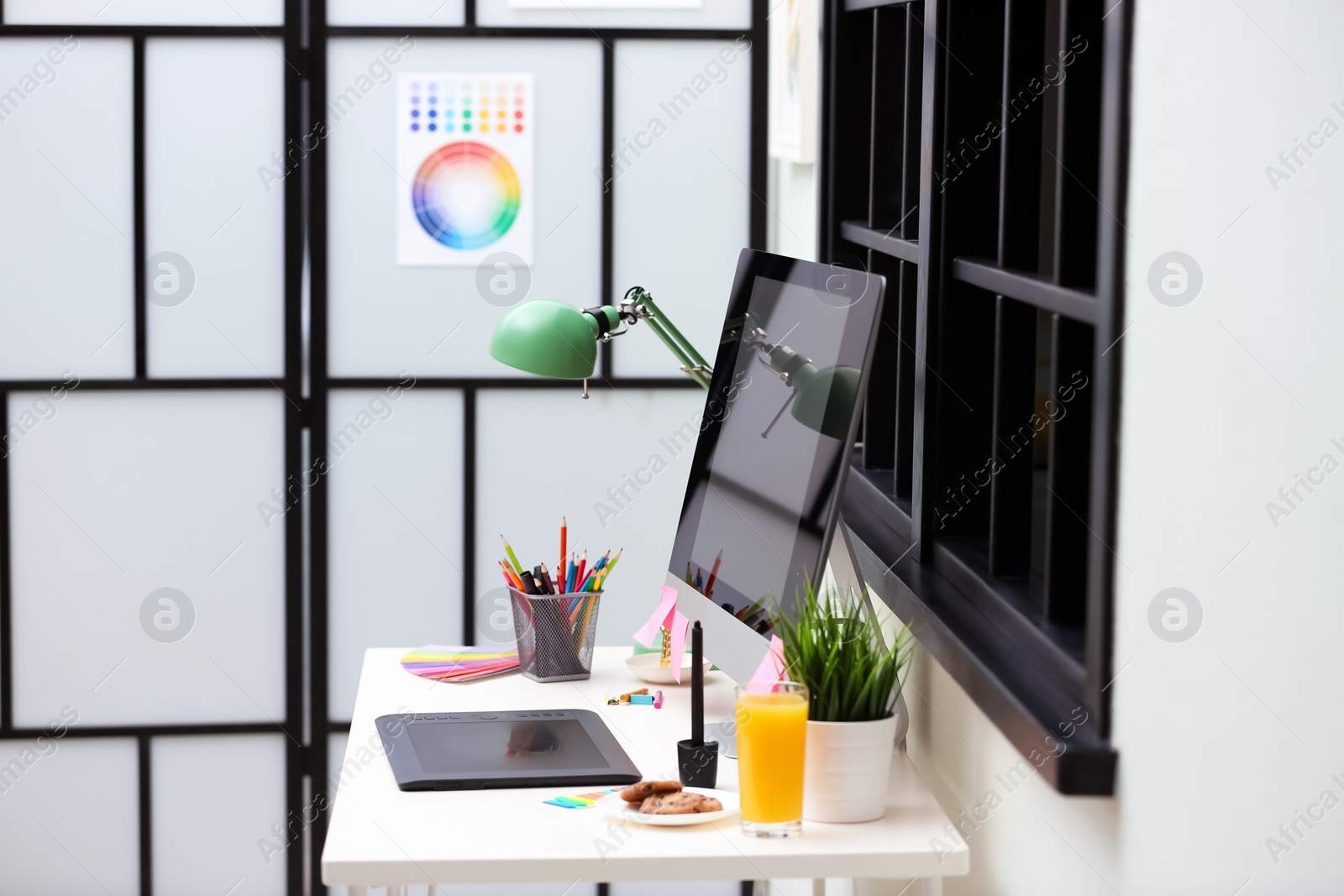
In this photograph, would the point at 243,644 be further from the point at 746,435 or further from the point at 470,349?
the point at 746,435

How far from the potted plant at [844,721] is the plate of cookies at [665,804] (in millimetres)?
85

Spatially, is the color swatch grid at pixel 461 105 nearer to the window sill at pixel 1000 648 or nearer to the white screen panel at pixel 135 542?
the white screen panel at pixel 135 542

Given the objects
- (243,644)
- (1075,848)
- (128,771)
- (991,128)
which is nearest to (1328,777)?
(1075,848)

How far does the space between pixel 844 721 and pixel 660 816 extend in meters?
0.19

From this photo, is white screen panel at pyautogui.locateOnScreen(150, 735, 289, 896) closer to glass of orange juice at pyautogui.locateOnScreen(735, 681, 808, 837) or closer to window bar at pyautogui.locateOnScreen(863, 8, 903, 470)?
window bar at pyautogui.locateOnScreen(863, 8, 903, 470)

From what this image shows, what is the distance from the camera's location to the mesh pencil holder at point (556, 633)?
1.75m

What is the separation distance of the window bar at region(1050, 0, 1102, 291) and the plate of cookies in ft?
1.90

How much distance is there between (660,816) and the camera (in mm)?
1255

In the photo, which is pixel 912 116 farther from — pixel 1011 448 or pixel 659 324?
pixel 1011 448

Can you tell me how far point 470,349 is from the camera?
9.18 ft

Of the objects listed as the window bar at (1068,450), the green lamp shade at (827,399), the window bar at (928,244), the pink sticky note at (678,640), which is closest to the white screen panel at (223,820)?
the pink sticky note at (678,640)

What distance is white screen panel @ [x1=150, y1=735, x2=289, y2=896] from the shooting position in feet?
9.31

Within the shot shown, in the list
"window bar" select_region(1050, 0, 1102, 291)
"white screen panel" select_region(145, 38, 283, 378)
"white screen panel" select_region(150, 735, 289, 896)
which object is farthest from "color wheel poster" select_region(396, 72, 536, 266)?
"window bar" select_region(1050, 0, 1102, 291)

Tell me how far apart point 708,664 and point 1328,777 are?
95cm
